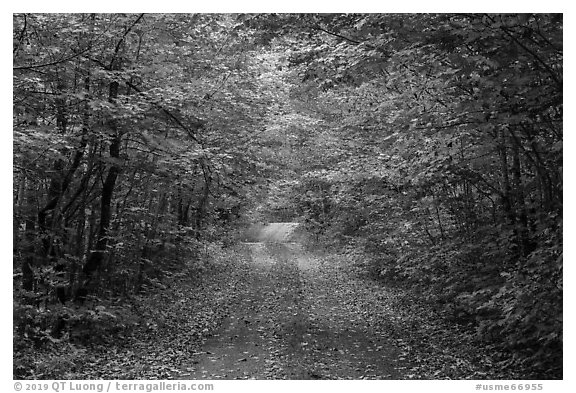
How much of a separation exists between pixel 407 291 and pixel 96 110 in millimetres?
9108

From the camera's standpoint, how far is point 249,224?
4034 centimetres

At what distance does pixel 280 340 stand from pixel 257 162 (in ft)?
22.8

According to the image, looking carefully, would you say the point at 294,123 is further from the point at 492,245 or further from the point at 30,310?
the point at 30,310

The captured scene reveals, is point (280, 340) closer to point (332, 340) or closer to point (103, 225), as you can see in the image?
point (332, 340)

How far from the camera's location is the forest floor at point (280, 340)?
786 centimetres

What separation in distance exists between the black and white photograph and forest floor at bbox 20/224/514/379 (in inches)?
2.3

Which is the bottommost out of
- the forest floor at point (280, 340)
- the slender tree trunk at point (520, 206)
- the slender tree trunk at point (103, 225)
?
the forest floor at point (280, 340)

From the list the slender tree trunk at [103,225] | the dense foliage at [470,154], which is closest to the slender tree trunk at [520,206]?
the dense foliage at [470,154]

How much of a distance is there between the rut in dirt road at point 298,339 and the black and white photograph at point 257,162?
0.20ft

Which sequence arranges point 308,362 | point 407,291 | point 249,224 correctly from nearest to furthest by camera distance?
point 308,362
point 407,291
point 249,224

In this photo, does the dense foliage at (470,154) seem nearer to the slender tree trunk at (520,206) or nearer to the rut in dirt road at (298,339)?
the slender tree trunk at (520,206)

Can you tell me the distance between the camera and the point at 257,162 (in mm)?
15578

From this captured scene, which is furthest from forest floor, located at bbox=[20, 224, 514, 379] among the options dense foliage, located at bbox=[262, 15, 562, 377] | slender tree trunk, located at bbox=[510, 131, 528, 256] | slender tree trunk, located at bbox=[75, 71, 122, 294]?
slender tree trunk, located at bbox=[510, 131, 528, 256]

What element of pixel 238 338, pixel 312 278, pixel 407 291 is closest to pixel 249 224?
pixel 312 278
